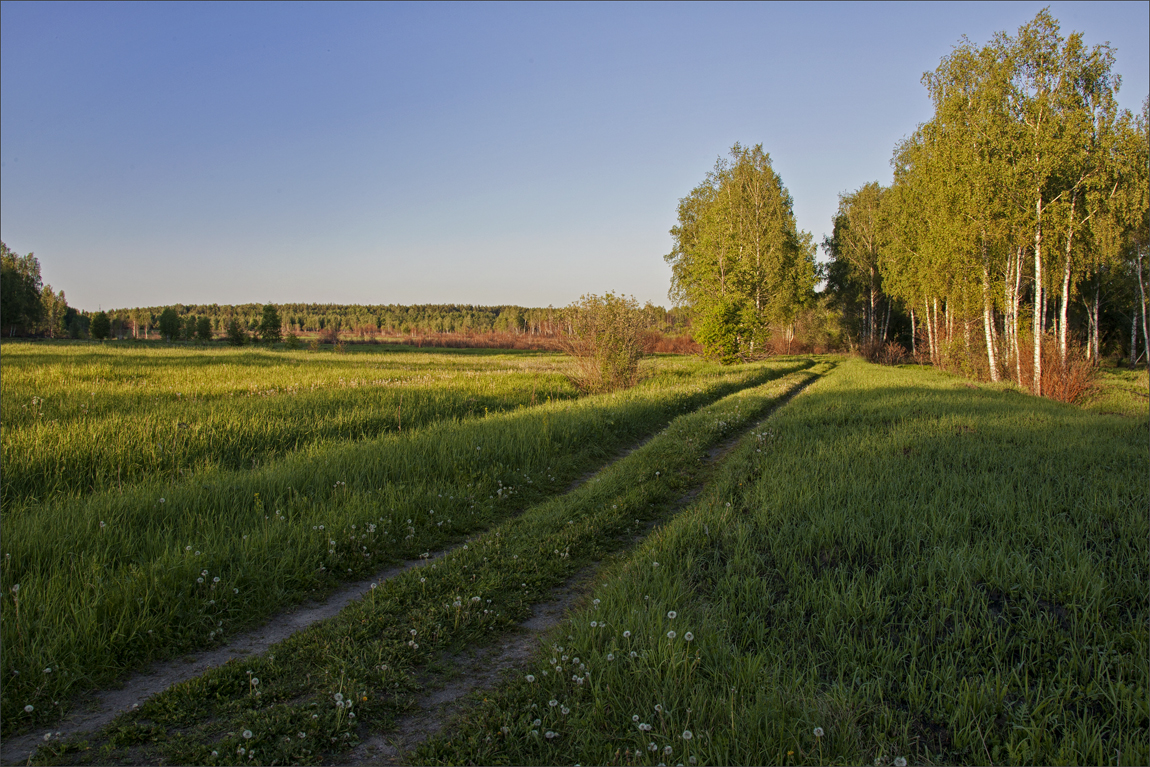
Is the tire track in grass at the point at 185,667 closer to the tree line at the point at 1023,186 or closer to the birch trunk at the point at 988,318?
the tree line at the point at 1023,186

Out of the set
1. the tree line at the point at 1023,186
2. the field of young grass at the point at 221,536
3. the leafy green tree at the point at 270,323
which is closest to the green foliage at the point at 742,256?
the tree line at the point at 1023,186

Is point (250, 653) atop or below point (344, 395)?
below

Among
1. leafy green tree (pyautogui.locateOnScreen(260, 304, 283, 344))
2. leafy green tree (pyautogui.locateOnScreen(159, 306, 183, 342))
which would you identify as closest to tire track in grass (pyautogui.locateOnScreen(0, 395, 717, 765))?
leafy green tree (pyautogui.locateOnScreen(260, 304, 283, 344))

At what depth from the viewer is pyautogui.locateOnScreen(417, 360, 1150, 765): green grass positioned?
9.29 feet

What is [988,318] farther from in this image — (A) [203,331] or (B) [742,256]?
(A) [203,331]

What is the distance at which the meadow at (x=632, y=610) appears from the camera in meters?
2.90

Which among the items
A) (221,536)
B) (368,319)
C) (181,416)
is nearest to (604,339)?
(181,416)

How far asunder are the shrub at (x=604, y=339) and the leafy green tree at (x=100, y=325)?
91528mm

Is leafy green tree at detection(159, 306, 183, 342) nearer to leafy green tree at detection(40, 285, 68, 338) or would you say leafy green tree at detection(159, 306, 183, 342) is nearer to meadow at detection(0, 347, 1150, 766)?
leafy green tree at detection(40, 285, 68, 338)

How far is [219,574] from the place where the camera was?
464 cm

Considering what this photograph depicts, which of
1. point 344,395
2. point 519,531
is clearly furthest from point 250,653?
point 344,395

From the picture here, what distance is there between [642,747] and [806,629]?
1.63m

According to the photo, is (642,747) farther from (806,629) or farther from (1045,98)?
(1045,98)

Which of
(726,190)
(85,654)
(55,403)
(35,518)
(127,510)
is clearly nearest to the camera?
(85,654)
